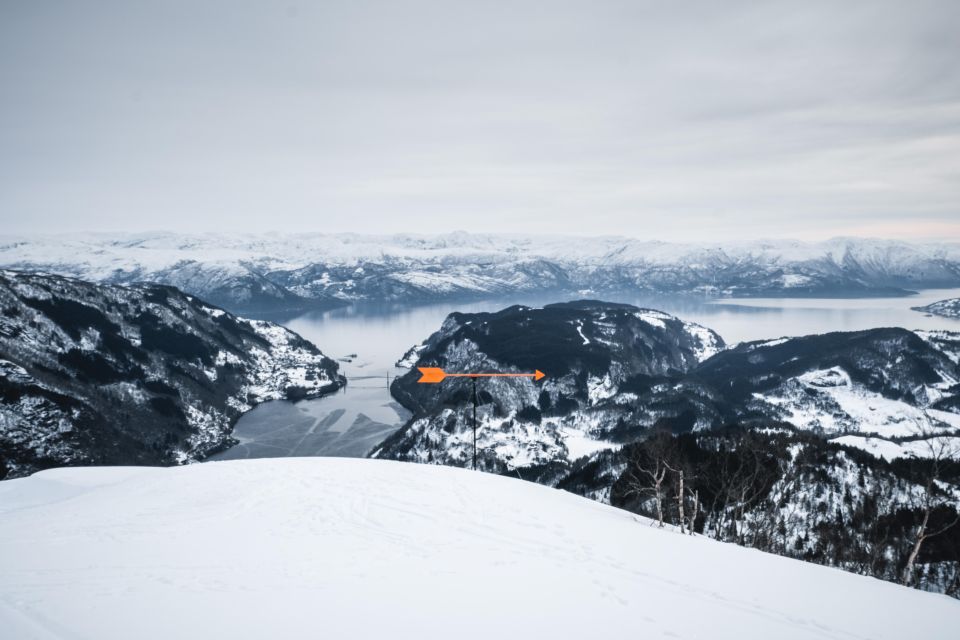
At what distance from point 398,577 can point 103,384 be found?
17167cm

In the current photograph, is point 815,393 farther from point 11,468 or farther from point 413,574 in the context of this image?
point 11,468

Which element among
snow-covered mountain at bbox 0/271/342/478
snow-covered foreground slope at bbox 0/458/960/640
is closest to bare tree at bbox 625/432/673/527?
snow-covered foreground slope at bbox 0/458/960/640

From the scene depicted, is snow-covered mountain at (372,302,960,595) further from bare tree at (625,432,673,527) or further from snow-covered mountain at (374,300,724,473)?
bare tree at (625,432,673,527)

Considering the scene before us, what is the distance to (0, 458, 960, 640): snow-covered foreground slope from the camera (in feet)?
34.3

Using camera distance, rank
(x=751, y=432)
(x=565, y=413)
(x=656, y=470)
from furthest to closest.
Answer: (x=565, y=413)
(x=751, y=432)
(x=656, y=470)

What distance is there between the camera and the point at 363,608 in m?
11.0

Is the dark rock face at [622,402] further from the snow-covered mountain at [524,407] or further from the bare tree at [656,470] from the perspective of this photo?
the bare tree at [656,470]

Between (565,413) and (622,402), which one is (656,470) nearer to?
(565,413)

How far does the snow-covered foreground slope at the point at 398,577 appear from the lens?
10461mm

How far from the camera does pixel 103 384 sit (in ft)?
469

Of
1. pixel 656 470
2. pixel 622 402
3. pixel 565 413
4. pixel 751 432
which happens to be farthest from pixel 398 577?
pixel 622 402

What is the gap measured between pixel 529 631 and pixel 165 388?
18396cm

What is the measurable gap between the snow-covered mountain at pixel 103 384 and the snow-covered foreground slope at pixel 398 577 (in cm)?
11249

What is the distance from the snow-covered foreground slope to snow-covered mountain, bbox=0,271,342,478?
112494 mm
